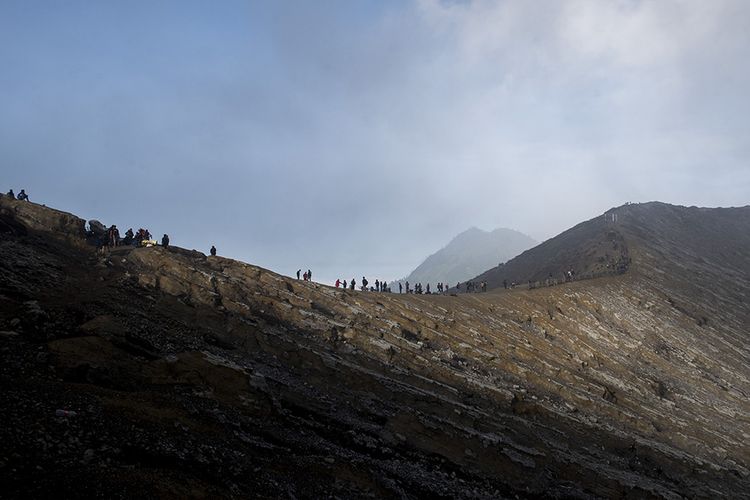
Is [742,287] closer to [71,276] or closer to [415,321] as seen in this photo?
[415,321]

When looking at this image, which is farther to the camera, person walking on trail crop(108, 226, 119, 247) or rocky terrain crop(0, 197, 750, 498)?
person walking on trail crop(108, 226, 119, 247)

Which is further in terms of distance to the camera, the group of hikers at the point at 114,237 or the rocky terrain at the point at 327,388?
the group of hikers at the point at 114,237

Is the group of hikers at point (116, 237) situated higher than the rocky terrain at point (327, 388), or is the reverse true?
the group of hikers at point (116, 237)

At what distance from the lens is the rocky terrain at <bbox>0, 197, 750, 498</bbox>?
16547 millimetres

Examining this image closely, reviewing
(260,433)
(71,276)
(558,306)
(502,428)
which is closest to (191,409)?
(260,433)

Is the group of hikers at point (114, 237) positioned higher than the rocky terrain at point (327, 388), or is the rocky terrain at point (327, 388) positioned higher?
the group of hikers at point (114, 237)

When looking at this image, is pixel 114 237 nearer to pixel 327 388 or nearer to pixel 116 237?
pixel 116 237

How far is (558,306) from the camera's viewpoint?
218 feet

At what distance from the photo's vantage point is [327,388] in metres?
30.6

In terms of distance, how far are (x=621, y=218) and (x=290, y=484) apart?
400ft

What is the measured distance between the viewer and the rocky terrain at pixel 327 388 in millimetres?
16547

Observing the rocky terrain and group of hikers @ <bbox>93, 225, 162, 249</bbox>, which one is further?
group of hikers @ <bbox>93, 225, 162, 249</bbox>

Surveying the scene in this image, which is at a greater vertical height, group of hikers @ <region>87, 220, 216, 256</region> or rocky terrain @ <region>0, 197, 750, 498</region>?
group of hikers @ <region>87, 220, 216, 256</region>

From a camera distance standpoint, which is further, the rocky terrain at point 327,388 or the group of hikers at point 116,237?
the group of hikers at point 116,237
